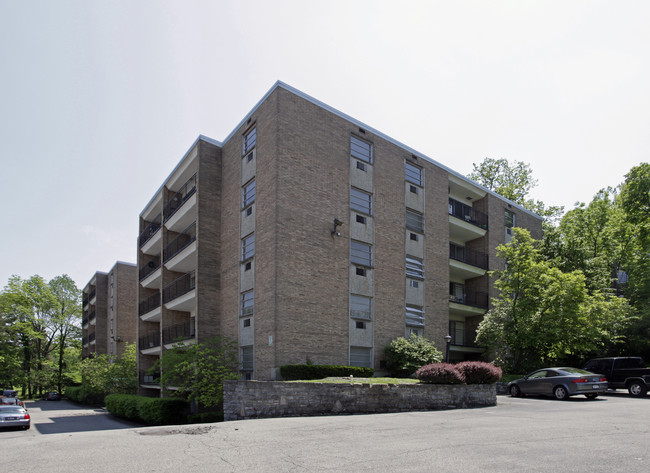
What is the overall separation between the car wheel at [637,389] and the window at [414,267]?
1047cm

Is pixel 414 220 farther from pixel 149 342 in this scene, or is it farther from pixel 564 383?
pixel 149 342

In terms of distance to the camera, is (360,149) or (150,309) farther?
(150,309)

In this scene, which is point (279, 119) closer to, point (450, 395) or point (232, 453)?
point (450, 395)

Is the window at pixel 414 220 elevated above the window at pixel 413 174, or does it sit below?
below

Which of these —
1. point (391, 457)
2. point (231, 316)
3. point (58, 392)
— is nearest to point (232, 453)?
point (391, 457)

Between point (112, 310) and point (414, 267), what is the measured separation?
115 feet

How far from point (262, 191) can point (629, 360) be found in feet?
59.5

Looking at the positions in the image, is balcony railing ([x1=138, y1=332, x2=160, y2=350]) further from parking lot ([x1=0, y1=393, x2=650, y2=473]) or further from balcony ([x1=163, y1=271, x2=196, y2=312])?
parking lot ([x1=0, y1=393, x2=650, y2=473])

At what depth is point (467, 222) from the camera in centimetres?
3009

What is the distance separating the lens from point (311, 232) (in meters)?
21.1

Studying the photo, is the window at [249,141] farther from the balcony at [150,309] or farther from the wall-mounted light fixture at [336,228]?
the balcony at [150,309]

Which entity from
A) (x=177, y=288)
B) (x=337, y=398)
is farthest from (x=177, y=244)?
(x=337, y=398)

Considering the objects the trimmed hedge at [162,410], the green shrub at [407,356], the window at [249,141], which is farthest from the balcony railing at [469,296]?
the trimmed hedge at [162,410]

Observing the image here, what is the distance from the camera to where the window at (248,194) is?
2266 cm
